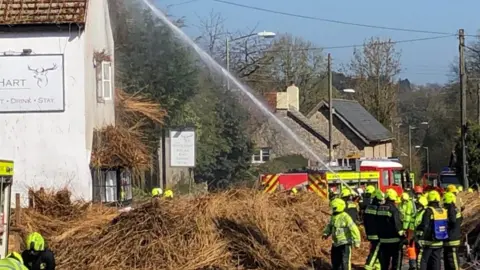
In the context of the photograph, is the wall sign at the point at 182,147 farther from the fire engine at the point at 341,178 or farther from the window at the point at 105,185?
the fire engine at the point at 341,178

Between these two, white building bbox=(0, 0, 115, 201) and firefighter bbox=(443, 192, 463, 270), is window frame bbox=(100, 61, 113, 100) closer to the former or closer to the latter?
white building bbox=(0, 0, 115, 201)

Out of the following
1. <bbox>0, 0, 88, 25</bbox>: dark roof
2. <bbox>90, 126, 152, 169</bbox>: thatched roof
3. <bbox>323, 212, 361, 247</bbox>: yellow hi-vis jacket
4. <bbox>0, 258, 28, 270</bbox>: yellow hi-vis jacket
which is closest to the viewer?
<bbox>0, 258, 28, 270</bbox>: yellow hi-vis jacket

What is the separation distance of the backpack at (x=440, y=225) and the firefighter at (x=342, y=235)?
1.30 meters

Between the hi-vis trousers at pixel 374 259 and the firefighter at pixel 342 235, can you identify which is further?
the hi-vis trousers at pixel 374 259

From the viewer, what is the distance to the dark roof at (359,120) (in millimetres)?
68438

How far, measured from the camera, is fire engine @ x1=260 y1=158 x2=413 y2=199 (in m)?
27.7

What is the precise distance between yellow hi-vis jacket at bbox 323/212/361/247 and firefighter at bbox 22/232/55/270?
5644 millimetres

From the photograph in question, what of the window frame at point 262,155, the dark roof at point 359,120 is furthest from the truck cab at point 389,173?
the dark roof at point 359,120

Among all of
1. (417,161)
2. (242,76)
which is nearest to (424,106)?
(417,161)

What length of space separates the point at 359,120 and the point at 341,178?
41.2m

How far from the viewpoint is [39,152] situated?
23984 mm

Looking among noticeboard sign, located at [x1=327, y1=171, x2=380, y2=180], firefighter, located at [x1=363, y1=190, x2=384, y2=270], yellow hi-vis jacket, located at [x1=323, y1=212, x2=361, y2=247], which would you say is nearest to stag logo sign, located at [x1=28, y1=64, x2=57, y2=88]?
noticeboard sign, located at [x1=327, y1=171, x2=380, y2=180]

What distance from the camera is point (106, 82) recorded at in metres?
27.1

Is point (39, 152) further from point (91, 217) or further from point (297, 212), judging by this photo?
point (297, 212)
